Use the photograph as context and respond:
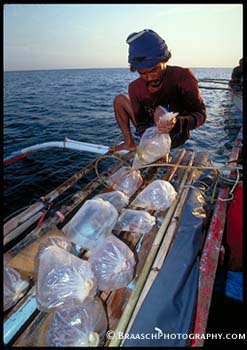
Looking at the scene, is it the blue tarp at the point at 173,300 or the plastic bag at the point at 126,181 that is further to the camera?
the plastic bag at the point at 126,181

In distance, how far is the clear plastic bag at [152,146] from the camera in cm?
358

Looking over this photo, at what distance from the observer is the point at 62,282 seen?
1.70m

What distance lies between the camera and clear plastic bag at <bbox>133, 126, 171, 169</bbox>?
3.58 metres

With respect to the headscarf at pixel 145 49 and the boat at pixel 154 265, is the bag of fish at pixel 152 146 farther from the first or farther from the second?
the headscarf at pixel 145 49

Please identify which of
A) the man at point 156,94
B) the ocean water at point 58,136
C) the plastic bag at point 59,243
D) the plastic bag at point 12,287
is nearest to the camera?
the plastic bag at point 12,287

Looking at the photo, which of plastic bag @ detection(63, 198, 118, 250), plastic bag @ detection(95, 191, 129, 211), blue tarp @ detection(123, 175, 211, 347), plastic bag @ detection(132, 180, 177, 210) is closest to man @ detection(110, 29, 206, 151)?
plastic bag @ detection(132, 180, 177, 210)

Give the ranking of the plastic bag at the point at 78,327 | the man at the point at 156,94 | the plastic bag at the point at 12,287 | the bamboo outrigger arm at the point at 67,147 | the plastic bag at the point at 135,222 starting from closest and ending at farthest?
the plastic bag at the point at 78,327 → the plastic bag at the point at 12,287 → the plastic bag at the point at 135,222 → the man at the point at 156,94 → the bamboo outrigger arm at the point at 67,147

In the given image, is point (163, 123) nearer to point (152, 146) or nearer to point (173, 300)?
point (152, 146)

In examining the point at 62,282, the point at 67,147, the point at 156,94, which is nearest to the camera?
the point at 62,282

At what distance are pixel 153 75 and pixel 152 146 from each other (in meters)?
1.19

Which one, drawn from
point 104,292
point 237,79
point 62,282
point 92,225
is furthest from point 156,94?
point 237,79

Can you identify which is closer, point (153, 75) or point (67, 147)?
point (153, 75)

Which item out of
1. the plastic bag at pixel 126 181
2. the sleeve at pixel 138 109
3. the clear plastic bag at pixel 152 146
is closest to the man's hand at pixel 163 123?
the clear plastic bag at pixel 152 146

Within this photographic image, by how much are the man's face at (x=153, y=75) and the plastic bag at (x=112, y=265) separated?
2.69 metres
